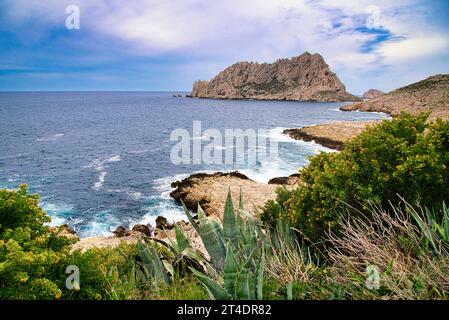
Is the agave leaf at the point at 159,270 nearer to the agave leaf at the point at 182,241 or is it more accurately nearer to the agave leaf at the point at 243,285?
the agave leaf at the point at 182,241

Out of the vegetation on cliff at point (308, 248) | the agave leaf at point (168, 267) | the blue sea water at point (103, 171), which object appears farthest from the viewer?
the blue sea water at point (103, 171)

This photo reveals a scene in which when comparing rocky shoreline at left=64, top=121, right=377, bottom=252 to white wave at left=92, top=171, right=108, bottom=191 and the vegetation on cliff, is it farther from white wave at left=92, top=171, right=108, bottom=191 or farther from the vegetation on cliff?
the vegetation on cliff

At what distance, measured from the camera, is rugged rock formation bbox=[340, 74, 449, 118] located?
83713 mm

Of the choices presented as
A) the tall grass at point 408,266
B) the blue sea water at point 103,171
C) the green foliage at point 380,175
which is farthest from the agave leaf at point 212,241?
the blue sea water at point 103,171

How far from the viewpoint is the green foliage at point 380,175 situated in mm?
7391

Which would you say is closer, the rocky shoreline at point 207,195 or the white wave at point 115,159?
the rocky shoreline at point 207,195

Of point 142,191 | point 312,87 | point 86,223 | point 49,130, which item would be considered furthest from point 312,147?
point 312,87
